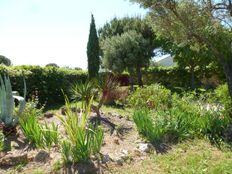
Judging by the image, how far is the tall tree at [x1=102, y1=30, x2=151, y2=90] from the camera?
83.0 ft

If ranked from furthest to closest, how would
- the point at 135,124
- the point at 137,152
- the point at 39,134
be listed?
the point at 135,124, the point at 137,152, the point at 39,134

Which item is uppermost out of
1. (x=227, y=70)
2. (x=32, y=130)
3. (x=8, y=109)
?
(x=227, y=70)

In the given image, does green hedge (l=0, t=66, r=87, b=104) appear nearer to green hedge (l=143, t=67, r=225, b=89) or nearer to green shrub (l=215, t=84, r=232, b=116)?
green shrub (l=215, t=84, r=232, b=116)

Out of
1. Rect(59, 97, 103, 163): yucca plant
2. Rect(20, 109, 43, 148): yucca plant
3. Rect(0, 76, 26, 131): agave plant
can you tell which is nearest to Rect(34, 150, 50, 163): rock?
Rect(20, 109, 43, 148): yucca plant

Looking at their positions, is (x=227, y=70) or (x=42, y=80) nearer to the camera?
(x=227, y=70)

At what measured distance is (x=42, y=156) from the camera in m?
6.28

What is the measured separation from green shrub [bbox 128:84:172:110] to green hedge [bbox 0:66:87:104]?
418 cm

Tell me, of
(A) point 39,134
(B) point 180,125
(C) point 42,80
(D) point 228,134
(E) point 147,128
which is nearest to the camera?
(A) point 39,134

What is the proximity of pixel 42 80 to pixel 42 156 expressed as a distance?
1114 cm

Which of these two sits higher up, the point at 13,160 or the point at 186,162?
the point at 13,160

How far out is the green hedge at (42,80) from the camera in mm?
14906

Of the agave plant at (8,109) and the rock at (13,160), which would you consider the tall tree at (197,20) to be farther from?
the rock at (13,160)

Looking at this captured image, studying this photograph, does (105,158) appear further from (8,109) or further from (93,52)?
(93,52)

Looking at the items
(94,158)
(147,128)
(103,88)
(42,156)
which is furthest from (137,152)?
(103,88)
